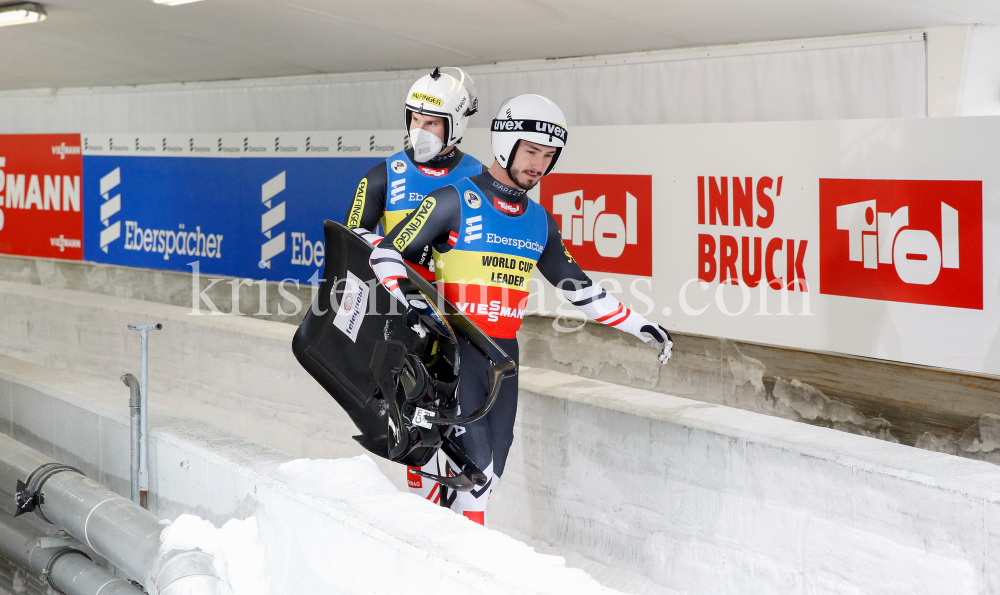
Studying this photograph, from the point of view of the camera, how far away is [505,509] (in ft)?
14.7

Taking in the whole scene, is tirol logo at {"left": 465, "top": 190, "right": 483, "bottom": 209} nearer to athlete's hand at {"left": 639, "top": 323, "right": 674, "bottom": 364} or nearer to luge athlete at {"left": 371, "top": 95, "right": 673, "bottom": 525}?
luge athlete at {"left": 371, "top": 95, "right": 673, "bottom": 525}

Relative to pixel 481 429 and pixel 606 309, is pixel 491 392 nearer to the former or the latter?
pixel 481 429

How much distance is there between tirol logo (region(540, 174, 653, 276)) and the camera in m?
4.93

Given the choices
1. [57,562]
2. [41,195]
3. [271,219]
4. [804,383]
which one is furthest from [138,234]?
[804,383]

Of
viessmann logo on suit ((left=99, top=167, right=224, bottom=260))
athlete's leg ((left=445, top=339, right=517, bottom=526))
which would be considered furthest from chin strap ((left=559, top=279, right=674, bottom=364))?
viessmann logo on suit ((left=99, top=167, right=224, bottom=260))

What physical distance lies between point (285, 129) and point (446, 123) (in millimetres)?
3843

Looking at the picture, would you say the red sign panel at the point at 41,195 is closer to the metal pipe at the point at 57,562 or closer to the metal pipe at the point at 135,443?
the metal pipe at the point at 57,562

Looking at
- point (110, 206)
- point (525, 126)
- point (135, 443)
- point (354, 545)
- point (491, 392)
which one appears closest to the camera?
point (354, 545)

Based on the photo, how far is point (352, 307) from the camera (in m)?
3.34

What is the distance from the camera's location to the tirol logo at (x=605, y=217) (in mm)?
4926

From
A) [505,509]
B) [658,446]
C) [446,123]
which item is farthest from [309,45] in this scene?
[658,446]

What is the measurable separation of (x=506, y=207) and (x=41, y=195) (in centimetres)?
771

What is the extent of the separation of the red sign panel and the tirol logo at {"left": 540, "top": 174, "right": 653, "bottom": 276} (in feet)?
18.7

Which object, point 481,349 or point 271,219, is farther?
point 271,219
